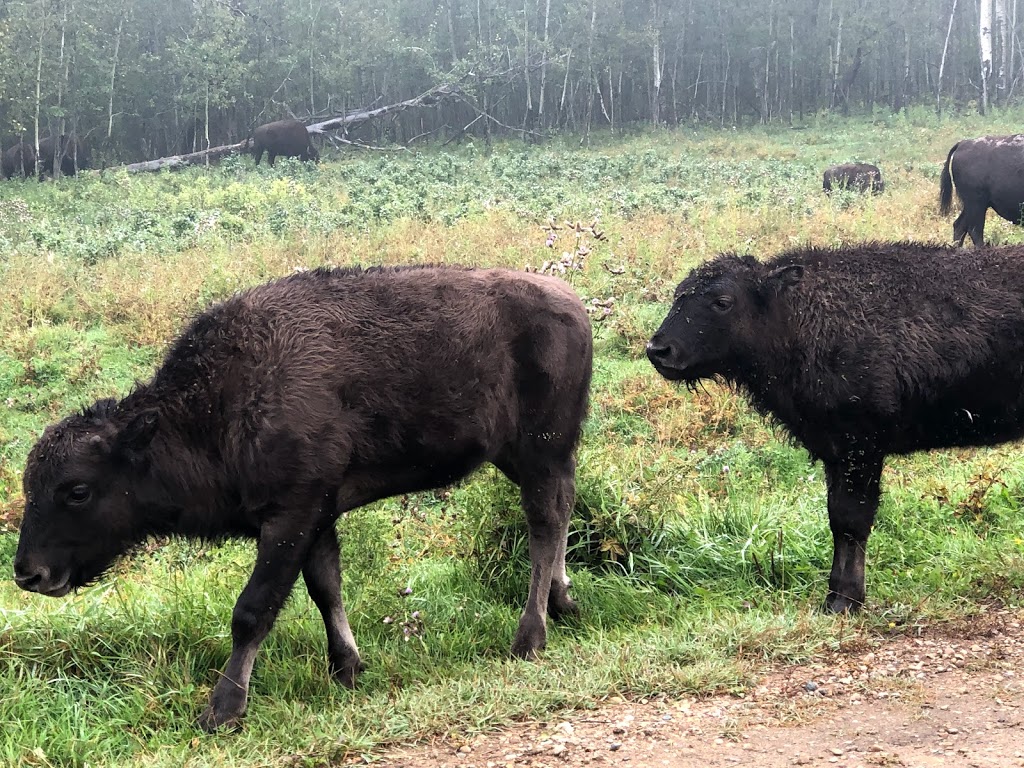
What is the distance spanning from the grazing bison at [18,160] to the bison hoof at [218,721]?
3848 cm

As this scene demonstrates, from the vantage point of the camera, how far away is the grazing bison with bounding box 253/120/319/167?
3750 cm

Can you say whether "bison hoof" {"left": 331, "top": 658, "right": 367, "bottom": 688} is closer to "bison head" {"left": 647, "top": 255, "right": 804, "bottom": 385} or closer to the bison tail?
"bison head" {"left": 647, "top": 255, "right": 804, "bottom": 385}

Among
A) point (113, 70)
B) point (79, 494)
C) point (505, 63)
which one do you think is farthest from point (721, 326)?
point (505, 63)

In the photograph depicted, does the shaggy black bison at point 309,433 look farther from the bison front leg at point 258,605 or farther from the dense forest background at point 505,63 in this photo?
the dense forest background at point 505,63

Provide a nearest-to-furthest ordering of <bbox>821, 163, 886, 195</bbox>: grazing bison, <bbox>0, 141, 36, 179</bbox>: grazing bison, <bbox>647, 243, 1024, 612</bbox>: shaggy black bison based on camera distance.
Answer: <bbox>647, 243, 1024, 612</bbox>: shaggy black bison
<bbox>821, 163, 886, 195</bbox>: grazing bison
<bbox>0, 141, 36, 179</bbox>: grazing bison

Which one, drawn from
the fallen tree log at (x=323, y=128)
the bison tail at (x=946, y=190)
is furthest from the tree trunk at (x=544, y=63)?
the bison tail at (x=946, y=190)

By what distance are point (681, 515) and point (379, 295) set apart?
258 cm

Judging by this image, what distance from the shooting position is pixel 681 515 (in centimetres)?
644

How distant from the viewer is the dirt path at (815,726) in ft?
12.1

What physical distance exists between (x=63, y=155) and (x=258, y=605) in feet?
128

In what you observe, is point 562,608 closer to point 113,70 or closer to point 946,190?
point 946,190

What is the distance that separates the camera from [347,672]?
495cm

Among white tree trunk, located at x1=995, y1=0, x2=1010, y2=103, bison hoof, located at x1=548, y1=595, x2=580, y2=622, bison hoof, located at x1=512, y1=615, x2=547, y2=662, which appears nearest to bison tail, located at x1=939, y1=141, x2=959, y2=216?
bison hoof, located at x1=548, y1=595, x2=580, y2=622

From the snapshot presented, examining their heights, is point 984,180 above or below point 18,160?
above
